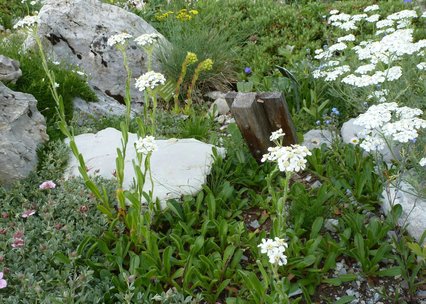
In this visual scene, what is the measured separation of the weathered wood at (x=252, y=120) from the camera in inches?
158

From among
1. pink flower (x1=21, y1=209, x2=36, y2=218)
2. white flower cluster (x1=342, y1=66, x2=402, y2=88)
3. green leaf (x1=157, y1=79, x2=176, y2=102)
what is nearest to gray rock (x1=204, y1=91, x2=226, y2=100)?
green leaf (x1=157, y1=79, x2=176, y2=102)

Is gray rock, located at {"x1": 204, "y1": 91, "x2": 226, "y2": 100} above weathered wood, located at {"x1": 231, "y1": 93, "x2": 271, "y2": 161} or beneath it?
beneath

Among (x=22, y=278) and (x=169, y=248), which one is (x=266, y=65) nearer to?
(x=169, y=248)

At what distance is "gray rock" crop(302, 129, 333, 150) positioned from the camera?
475cm

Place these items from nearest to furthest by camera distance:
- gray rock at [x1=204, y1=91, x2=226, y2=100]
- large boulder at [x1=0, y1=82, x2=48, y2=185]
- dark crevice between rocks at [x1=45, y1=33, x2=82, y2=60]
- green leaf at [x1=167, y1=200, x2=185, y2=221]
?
green leaf at [x1=167, y1=200, x2=185, y2=221] < large boulder at [x1=0, y1=82, x2=48, y2=185] < dark crevice between rocks at [x1=45, y1=33, x2=82, y2=60] < gray rock at [x1=204, y1=91, x2=226, y2=100]

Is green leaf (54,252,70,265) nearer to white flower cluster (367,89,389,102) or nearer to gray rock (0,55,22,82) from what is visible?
gray rock (0,55,22,82)

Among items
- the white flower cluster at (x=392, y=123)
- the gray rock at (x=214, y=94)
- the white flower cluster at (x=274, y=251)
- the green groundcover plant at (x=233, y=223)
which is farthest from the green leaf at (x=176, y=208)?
the gray rock at (x=214, y=94)

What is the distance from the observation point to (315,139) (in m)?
4.84

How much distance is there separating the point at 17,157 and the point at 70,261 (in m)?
1.20

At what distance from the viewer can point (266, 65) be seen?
685 cm

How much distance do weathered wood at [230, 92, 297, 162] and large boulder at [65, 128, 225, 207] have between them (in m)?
0.37

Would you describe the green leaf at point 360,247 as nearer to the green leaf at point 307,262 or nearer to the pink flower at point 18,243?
the green leaf at point 307,262

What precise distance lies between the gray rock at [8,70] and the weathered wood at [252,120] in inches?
80.9

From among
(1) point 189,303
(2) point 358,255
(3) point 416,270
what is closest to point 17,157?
(1) point 189,303
